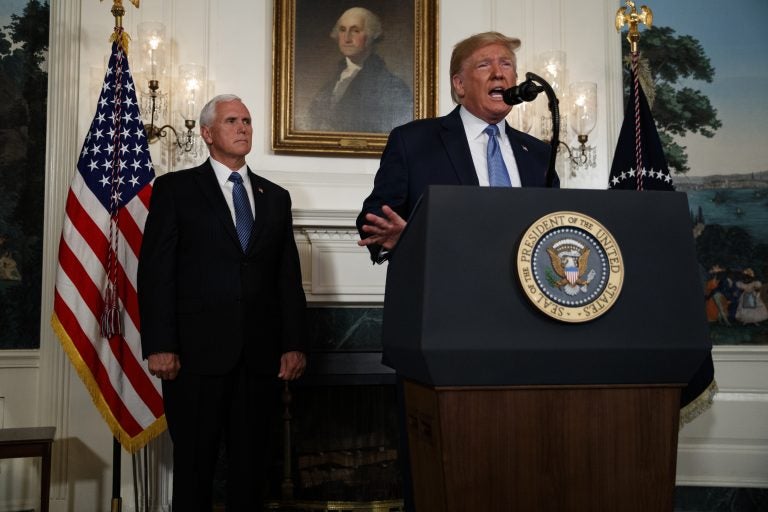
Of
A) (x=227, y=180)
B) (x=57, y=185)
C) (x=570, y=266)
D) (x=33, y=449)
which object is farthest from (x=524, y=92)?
(x=57, y=185)

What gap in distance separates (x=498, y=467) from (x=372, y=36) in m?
3.39

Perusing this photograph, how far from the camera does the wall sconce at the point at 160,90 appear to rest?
3918 millimetres

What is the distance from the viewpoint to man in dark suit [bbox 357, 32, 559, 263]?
2146 mm

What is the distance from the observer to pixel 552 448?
4.62 feet

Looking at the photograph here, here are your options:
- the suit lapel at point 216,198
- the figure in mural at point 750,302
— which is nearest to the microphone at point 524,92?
the suit lapel at point 216,198

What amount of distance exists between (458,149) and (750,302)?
3.08m

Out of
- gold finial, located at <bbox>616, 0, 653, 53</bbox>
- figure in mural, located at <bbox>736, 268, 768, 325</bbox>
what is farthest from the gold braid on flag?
gold finial, located at <bbox>616, 0, 653, 53</bbox>

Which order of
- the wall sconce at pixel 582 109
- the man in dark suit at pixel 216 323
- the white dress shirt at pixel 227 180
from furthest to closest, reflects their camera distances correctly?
1. the wall sconce at pixel 582 109
2. the white dress shirt at pixel 227 180
3. the man in dark suit at pixel 216 323

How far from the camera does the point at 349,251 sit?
13.5ft

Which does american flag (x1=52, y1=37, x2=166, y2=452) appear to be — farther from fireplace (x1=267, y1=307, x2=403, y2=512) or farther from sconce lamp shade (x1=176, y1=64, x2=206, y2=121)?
fireplace (x1=267, y1=307, x2=403, y2=512)

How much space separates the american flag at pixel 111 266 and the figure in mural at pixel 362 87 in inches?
42.9

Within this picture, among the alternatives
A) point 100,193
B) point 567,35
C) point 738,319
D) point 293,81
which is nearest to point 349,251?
point 293,81

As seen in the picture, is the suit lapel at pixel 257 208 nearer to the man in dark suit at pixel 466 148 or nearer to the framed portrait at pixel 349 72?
the framed portrait at pixel 349 72

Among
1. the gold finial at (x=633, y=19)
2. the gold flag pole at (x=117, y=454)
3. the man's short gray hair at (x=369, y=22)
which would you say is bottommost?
the gold flag pole at (x=117, y=454)
